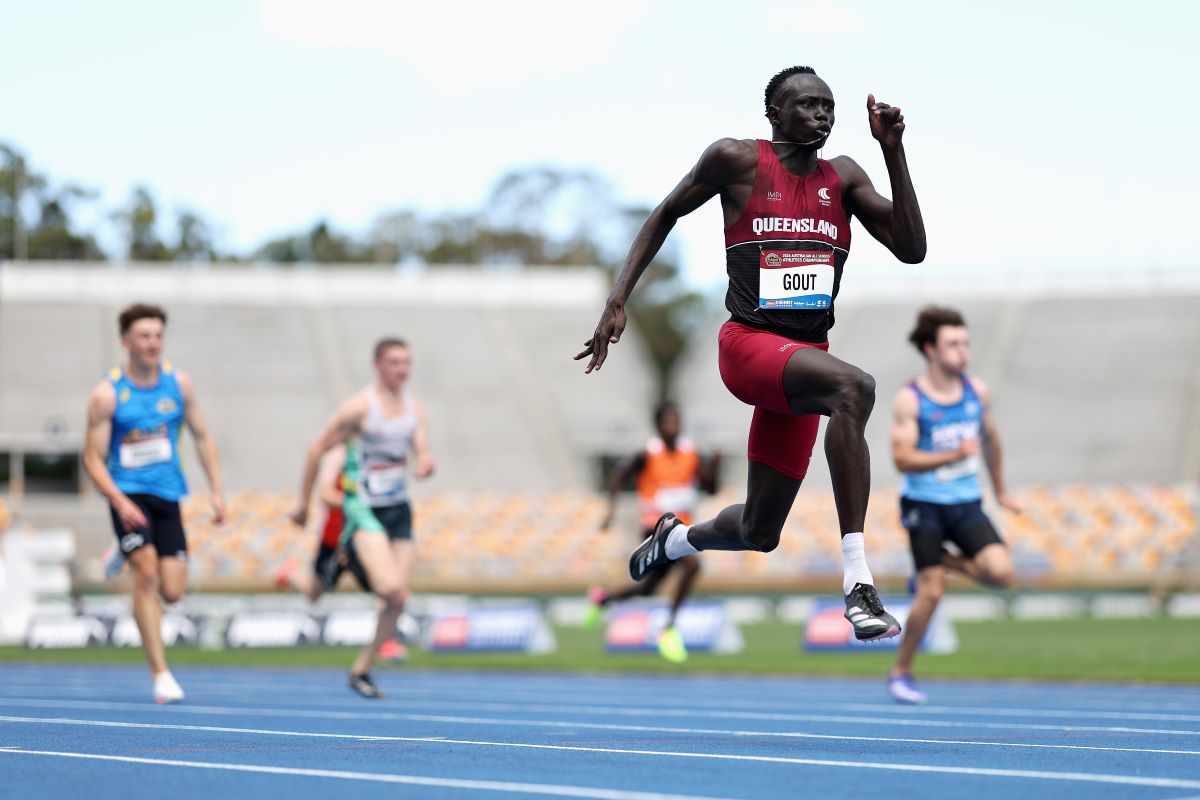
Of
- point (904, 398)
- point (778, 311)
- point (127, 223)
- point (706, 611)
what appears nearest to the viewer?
point (778, 311)

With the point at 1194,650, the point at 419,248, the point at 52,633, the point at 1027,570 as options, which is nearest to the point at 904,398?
the point at 1194,650

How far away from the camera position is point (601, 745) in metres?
7.08

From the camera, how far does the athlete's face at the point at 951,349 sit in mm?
11461

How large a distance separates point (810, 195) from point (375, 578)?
537cm

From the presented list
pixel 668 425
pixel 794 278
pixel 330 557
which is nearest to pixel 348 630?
pixel 668 425

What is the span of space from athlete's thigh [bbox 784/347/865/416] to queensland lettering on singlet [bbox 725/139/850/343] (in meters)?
0.36

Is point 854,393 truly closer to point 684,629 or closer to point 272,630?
point 684,629

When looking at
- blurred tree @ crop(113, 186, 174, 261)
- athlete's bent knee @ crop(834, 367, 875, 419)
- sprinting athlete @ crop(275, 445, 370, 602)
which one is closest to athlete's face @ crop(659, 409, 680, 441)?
sprinting athlete @ crop(275, 445, 370, 602)

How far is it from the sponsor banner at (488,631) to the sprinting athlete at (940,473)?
31.3 ft

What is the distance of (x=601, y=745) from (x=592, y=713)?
3.06 meters

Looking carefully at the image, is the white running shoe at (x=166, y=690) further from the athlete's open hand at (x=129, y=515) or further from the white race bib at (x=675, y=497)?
the white race bib at (x=675, y=497)

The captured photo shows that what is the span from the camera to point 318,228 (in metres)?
81.4

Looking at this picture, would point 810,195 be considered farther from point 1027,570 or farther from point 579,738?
point 1027,570

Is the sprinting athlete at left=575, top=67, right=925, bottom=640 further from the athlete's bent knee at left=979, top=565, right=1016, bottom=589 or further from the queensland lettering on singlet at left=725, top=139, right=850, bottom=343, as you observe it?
the athlete's bent knee at left=979, top=565, right=1016, bottom=589
